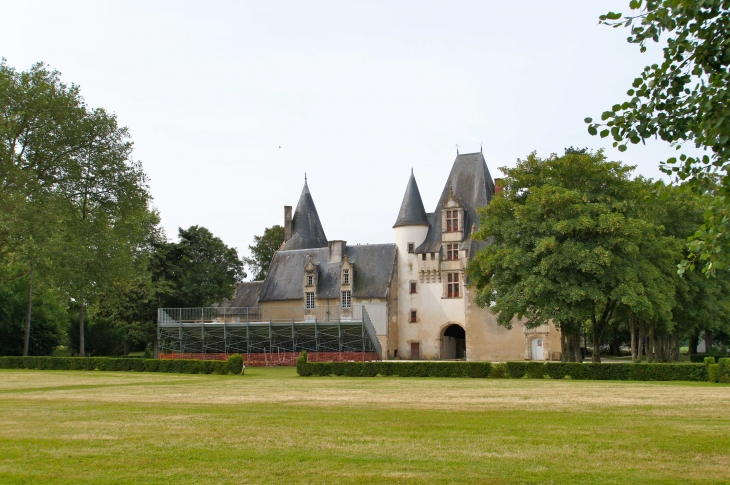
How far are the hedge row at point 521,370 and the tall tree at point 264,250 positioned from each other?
146 feet

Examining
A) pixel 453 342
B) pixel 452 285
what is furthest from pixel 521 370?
pixel 453 342

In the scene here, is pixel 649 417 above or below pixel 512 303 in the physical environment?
below

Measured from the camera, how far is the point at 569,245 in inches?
1374

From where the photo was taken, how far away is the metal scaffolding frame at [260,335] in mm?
49875

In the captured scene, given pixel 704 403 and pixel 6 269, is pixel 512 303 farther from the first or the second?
pixel 6 269

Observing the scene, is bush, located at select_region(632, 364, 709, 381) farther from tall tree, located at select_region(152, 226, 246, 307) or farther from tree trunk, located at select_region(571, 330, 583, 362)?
tall tree, located at select_region(152, 226, 246, 307)

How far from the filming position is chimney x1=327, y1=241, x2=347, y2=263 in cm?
6066

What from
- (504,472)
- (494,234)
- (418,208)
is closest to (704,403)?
(504,472)

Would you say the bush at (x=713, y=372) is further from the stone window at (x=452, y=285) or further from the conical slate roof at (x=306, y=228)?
the conical slate roof at (x=306, y=228)

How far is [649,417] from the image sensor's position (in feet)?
51.2

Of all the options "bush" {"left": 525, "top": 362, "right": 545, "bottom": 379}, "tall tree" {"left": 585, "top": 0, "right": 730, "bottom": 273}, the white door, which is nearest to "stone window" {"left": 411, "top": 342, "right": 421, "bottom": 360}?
the white door

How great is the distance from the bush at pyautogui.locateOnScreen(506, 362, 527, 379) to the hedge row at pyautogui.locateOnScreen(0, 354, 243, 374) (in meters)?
13.2

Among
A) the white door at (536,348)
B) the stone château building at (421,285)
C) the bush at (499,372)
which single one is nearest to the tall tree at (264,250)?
the stone château building at (421,285)

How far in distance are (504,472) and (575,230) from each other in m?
27.4
